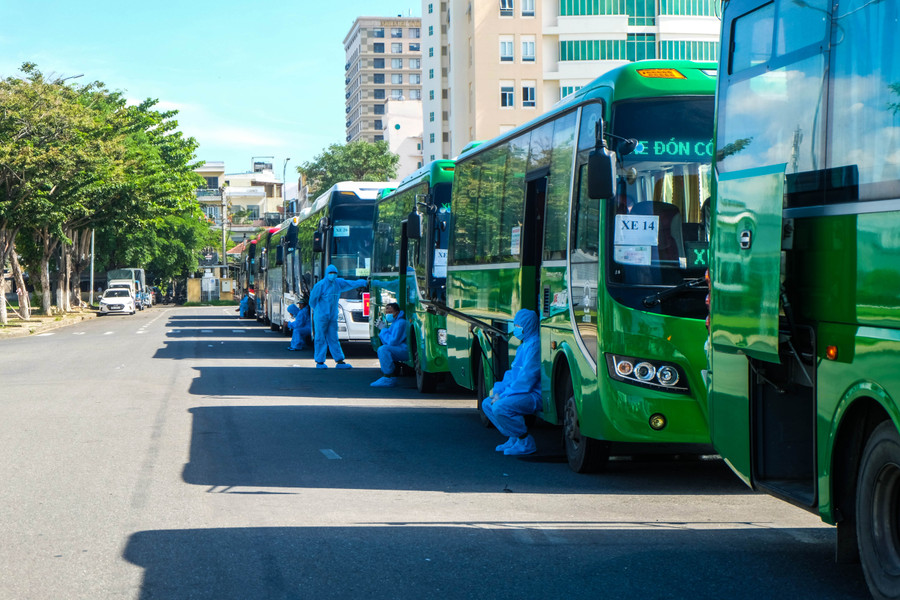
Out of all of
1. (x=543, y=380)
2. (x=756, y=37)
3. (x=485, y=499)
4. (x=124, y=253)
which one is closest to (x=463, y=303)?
(x=543, y=380)

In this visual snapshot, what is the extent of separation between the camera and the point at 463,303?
538 inches

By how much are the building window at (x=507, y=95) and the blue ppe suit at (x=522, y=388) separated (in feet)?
208

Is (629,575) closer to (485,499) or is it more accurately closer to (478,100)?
(485,499)

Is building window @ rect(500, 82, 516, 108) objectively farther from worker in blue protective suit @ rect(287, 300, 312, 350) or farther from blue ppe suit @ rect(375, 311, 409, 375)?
blue ppe suit @ rect(375, 311, 409, 375)

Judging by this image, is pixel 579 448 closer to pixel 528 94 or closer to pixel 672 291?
pixel 672 291

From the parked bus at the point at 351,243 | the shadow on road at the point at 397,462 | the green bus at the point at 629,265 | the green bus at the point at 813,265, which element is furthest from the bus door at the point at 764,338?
the parked bus at the point at 351,243

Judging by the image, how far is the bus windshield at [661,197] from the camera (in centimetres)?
847

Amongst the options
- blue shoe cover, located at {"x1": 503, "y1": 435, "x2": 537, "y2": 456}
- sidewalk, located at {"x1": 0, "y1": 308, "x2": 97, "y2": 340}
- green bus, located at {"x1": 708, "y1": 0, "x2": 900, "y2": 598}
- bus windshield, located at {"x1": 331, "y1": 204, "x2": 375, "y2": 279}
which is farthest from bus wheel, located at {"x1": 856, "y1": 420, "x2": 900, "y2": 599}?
sidewalk, located at {"x1": 0, "y1": 308, "x2": 97, "y2": 340}

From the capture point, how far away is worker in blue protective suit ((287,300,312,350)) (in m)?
27.9

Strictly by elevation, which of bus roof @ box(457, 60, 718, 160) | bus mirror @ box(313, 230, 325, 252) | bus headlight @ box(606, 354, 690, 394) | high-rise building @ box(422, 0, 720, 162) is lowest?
bus headlight @ box(606, 354, 690, 394)

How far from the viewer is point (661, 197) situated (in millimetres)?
8633

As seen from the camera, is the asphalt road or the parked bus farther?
the parked bus

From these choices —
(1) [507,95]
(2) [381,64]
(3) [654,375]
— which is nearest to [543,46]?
(1) [507,95]

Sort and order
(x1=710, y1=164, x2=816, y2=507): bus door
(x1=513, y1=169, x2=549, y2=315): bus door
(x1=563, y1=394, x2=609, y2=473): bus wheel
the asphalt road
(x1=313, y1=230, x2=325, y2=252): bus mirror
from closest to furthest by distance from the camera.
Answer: (x1=710, y1=164, x2=816, y2=507): bus door
the asphalt road
(x1=563, y1=394, x2=609, y2=473): bus wheel
(x1=513, y1=169, x2=549, y2=315): bus door
(x1=313, y1=230, x2=325, y2=252): bus mirror
